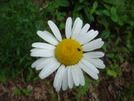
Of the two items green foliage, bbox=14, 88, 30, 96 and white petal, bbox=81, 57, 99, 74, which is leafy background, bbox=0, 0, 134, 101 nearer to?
green foliage, bbox=14, 88, 30, 96

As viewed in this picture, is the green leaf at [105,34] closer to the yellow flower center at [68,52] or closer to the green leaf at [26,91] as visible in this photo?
the yellow flower center at [68,52]

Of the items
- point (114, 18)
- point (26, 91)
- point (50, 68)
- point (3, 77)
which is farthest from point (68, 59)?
point (114, 18)

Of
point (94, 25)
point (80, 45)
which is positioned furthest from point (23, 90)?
point (94, 25)

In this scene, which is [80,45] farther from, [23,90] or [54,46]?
[23,90]

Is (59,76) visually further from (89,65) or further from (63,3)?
(63,3)

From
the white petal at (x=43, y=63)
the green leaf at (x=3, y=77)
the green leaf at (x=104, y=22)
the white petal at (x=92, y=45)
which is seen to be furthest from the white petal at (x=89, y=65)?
the green leaf at (x=104, y=22)

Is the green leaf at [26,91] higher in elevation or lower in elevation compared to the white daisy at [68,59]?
lower
